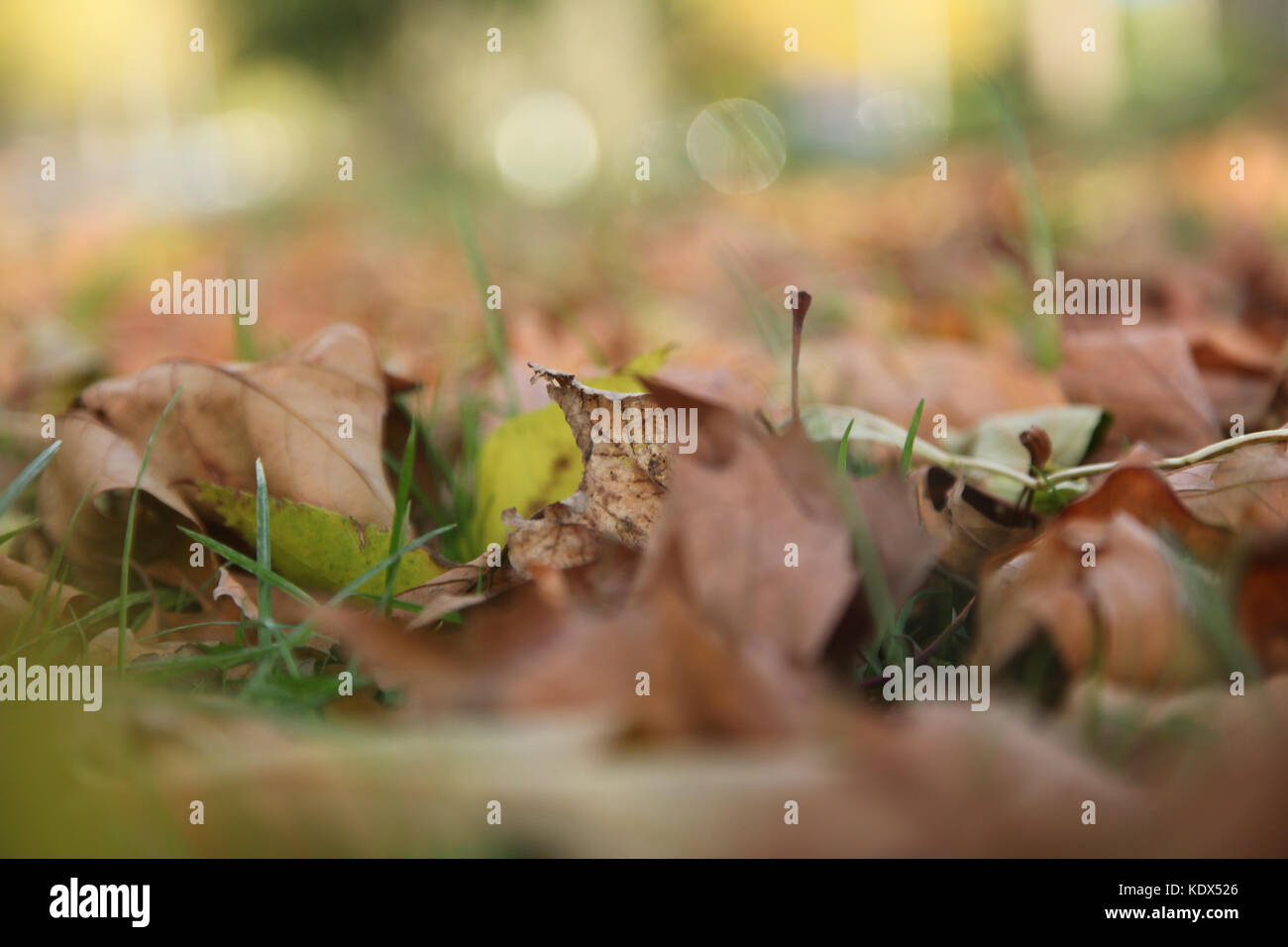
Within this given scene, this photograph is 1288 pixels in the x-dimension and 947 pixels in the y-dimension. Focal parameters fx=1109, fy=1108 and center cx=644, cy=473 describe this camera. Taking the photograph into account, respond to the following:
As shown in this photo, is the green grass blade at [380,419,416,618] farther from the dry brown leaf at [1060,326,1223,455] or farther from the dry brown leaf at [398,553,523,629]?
the dry brown leaf at [1060,326,1223,455]

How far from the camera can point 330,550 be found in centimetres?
87

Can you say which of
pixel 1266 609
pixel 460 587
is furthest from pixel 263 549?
pixel 1266 609

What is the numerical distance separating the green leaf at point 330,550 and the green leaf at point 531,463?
115mm

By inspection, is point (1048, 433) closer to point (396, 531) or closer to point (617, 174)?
point (396, 531)

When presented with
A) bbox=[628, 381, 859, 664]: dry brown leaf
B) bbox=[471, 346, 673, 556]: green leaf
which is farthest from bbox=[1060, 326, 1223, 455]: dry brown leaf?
bbox=[628, 381, 859, 664]: dry brown leaf

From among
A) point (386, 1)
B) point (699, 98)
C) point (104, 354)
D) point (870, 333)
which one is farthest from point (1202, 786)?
point (699, 98)

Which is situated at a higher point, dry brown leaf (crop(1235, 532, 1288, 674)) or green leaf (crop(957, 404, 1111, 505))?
green leaf (crop(957, 404, 1111, 505))

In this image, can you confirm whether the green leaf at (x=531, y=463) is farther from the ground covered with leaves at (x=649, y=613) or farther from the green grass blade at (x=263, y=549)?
the green grass blade at (x=263, y=549)

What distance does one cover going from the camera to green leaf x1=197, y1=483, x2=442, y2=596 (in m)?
0.86

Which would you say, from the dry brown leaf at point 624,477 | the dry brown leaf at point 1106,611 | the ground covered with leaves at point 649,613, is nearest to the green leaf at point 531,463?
the ground covered with leaves at point 649,613

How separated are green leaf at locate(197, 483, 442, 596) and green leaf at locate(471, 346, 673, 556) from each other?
0.12 m

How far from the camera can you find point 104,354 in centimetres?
183
